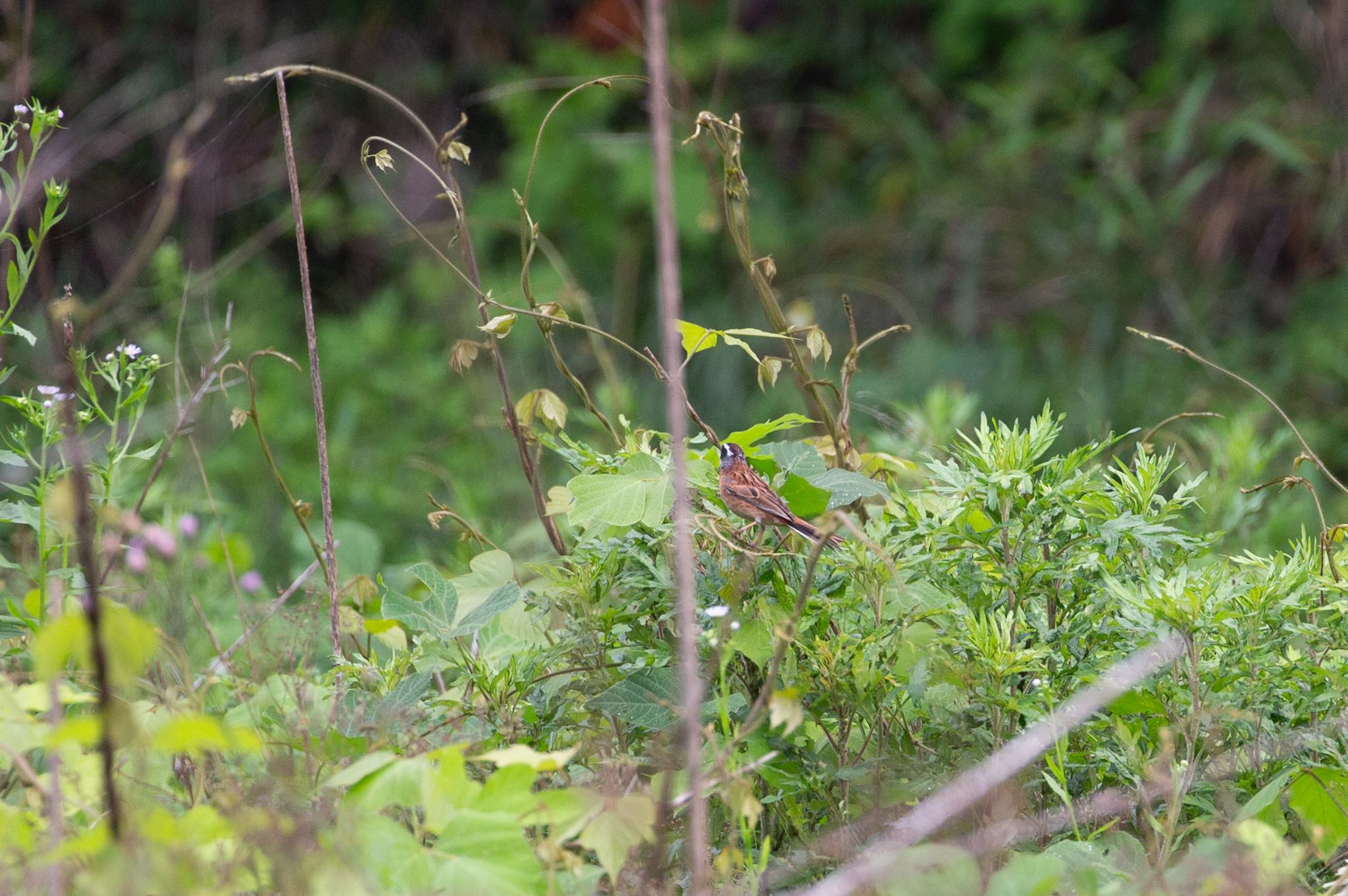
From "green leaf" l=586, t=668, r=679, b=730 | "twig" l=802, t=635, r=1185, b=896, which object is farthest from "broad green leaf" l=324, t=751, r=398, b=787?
"twig" l=802, t=635, r=1185, b=896

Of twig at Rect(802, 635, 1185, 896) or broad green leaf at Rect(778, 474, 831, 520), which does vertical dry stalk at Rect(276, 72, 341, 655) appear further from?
twig at Rect(802, 635, 1185, 896)

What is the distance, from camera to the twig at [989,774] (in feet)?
3.58

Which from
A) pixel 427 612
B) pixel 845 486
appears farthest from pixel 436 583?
pixel 845 486

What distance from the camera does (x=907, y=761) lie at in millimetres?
1438

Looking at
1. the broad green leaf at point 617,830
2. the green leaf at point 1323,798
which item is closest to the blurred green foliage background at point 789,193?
the green leaf at point 1323,798

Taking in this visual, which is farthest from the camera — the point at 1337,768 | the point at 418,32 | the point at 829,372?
the point at 418,32

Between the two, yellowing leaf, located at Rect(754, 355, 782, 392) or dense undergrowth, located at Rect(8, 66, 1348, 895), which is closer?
dense undergrowth, located at Rect(8, 66, 1348, 895)

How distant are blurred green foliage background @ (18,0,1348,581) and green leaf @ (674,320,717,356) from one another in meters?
2.62

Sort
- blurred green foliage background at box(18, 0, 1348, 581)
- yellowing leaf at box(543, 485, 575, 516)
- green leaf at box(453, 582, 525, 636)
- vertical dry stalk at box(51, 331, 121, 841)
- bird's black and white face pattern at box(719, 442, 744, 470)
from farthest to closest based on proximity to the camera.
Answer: blurred green foliage background at box(18, 0, 1348, 581) → yellowing leaf at box(543, 485, 575, 516) → bird's black and white face pattern at box(719, 442, 744, 470) → green leaf at box(453, 582, 525, 636) → vertical dry stalk at box(51, 331, 121, 841)

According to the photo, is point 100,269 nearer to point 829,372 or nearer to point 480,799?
point 829,372

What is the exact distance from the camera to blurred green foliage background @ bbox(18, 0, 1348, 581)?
4.75m

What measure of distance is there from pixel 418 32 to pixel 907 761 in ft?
17.7

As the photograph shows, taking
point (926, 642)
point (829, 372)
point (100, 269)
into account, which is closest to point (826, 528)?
point (926, 642)

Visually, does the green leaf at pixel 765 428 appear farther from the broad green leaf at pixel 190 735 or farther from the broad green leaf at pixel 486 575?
the broad green leaf at pixel 190 735
